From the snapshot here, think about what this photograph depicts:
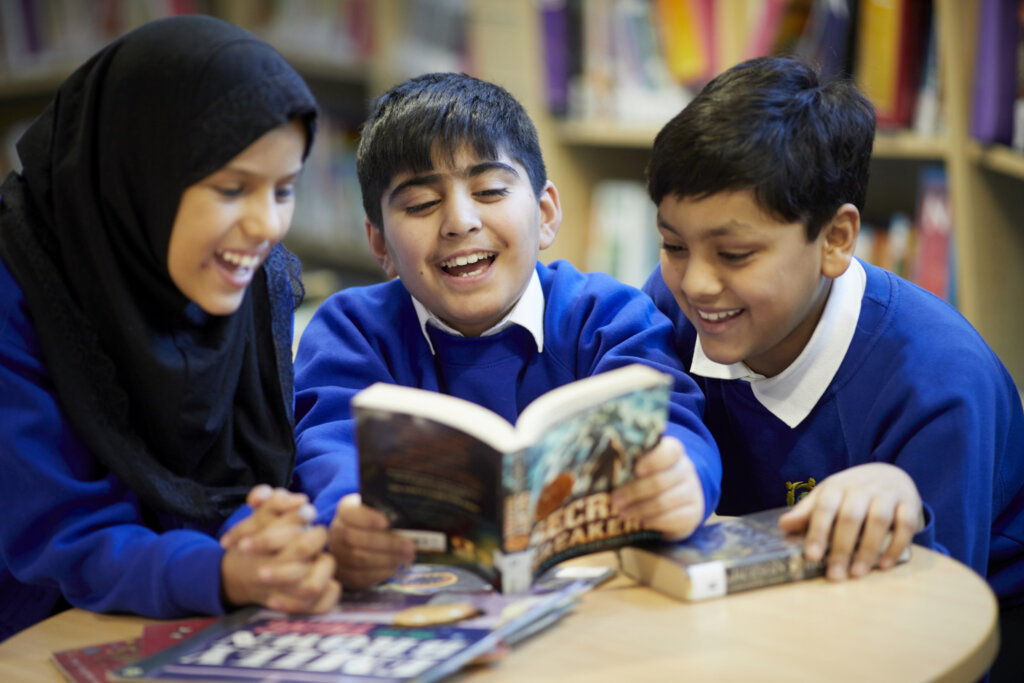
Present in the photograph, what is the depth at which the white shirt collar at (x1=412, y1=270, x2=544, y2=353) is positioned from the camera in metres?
1.41

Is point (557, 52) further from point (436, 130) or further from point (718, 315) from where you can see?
point (718, 315)

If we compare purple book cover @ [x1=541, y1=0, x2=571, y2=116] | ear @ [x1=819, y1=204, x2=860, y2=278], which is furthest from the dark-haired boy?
purple book cover @ [x1=541, y1=0, x2=571, y2=116]

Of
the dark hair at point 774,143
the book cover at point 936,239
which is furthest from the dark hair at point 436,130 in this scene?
the book cover at point 936,239

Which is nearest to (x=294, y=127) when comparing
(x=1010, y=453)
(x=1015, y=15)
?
(x=1010, y=453)

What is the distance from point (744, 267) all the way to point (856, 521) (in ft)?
1.12

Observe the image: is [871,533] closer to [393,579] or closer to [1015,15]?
[393,579]

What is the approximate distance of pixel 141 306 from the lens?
1.09m

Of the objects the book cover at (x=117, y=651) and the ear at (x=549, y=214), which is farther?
the ear at (x=549, y=214)

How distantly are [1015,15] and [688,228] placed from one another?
98 centimetres

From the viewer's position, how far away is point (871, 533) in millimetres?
1014

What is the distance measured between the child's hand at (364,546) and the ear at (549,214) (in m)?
0.61

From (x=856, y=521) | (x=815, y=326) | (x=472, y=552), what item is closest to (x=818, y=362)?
(x=815, y=326)

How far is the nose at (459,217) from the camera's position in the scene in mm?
1346

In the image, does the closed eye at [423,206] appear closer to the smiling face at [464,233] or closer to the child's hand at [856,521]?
the smiling face at [464,233]
